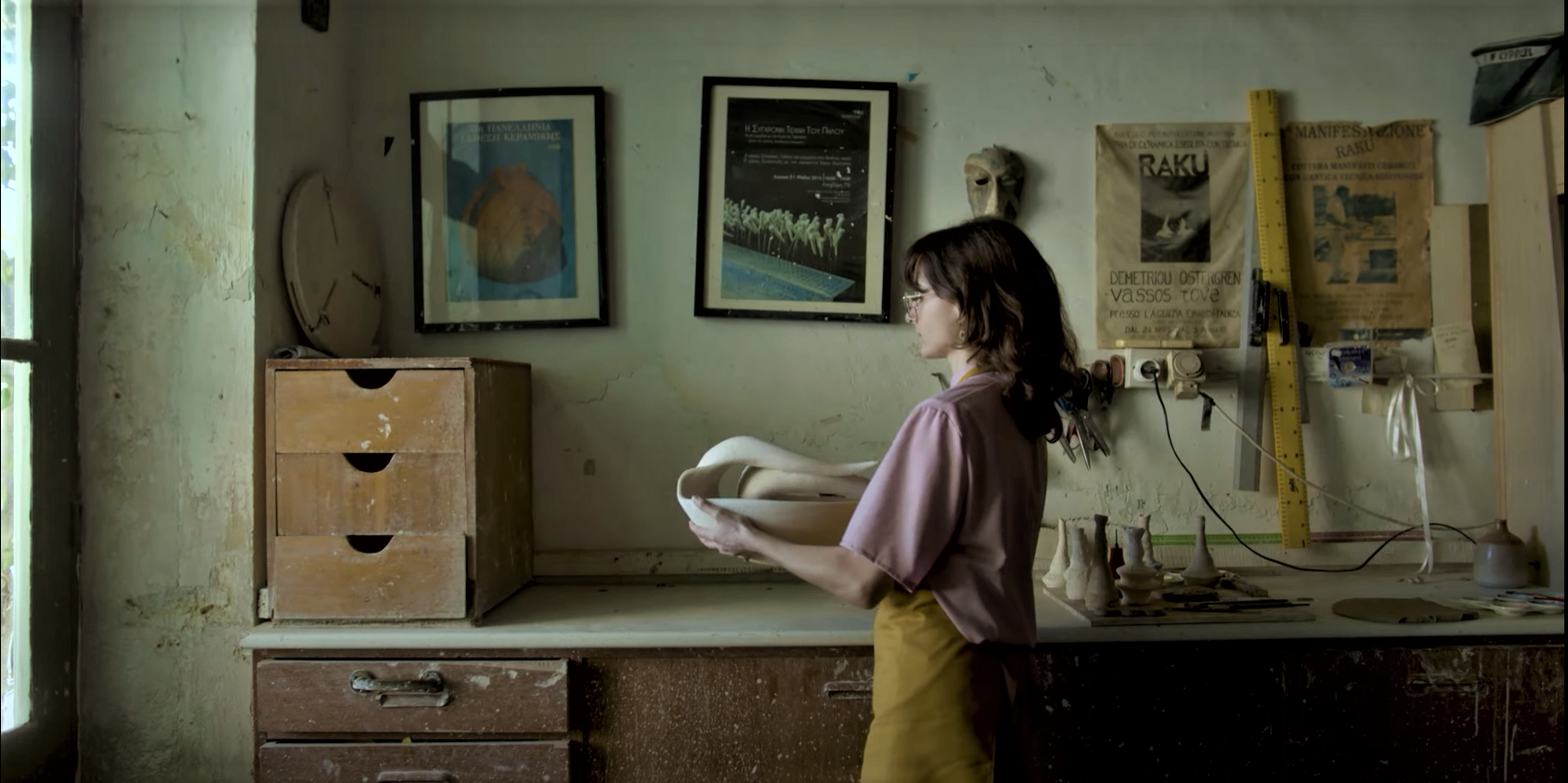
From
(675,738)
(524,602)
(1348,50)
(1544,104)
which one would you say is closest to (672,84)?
(524,602)

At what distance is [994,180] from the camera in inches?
101

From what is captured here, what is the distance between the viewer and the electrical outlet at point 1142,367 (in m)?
2.55

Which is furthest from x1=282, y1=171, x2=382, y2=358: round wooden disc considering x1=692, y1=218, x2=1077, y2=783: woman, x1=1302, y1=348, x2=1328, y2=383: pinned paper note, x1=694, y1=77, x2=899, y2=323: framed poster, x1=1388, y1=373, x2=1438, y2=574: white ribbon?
x1=1388, y1=373, x2=1438, y2=574: white ribbon

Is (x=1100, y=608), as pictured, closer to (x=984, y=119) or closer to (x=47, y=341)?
(x=984, y=119)

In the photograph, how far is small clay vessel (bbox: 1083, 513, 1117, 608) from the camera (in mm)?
2076

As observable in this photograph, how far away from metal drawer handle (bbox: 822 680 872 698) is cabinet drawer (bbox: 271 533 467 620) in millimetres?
802

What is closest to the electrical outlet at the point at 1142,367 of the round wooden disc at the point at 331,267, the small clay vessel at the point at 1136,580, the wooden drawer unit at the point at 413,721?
the small clay vessel at the point at 1136,580

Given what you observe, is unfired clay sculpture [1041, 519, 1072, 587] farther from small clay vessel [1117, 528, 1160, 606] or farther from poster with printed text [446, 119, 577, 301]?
poster with printed text [446, 119, 577, 301]

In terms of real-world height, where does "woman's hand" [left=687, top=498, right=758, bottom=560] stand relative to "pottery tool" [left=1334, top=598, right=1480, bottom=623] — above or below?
above

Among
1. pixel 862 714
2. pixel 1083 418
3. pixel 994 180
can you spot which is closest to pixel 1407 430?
pixel 1083 418

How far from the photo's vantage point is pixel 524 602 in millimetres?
2287

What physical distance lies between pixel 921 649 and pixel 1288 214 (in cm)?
186

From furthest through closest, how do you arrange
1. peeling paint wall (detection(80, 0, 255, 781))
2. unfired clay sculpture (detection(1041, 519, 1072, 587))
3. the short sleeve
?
unfired clay sculpture (detection(1041, 519, 1072, 587)) < peeling paint wall (detection(80, 0, 255, 781)) < the short sleeve

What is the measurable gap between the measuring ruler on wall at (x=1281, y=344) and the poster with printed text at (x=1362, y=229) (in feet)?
0.22
